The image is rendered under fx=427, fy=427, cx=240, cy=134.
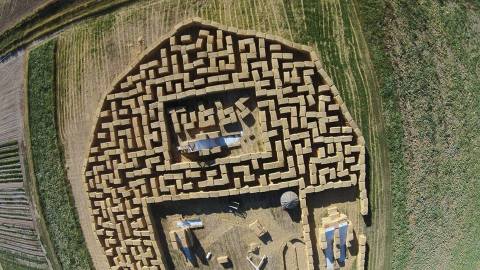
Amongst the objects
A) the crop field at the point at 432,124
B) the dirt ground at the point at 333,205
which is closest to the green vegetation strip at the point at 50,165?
the dirt ground at the point at 333,205

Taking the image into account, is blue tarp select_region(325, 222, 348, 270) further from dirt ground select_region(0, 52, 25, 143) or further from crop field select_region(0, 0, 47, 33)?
crop field select_region(0, 0, 47, 33)

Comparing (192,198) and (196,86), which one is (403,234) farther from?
(196,86)

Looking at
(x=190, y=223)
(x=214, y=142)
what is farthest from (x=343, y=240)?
(x=214, y=142)

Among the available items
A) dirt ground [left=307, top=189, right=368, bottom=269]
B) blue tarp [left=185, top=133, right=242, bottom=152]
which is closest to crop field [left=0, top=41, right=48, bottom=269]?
blue tarp [left=185, top=133, right=242, bottom=152]

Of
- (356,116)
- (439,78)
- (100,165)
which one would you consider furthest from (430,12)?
(100,165)

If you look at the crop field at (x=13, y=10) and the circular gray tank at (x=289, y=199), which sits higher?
the crop field at (x=13, y=10)

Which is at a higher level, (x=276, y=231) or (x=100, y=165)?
(x=100, y=165)

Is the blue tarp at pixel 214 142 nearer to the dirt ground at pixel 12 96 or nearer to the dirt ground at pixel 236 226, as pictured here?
the dirt ground at pixel 236 226
